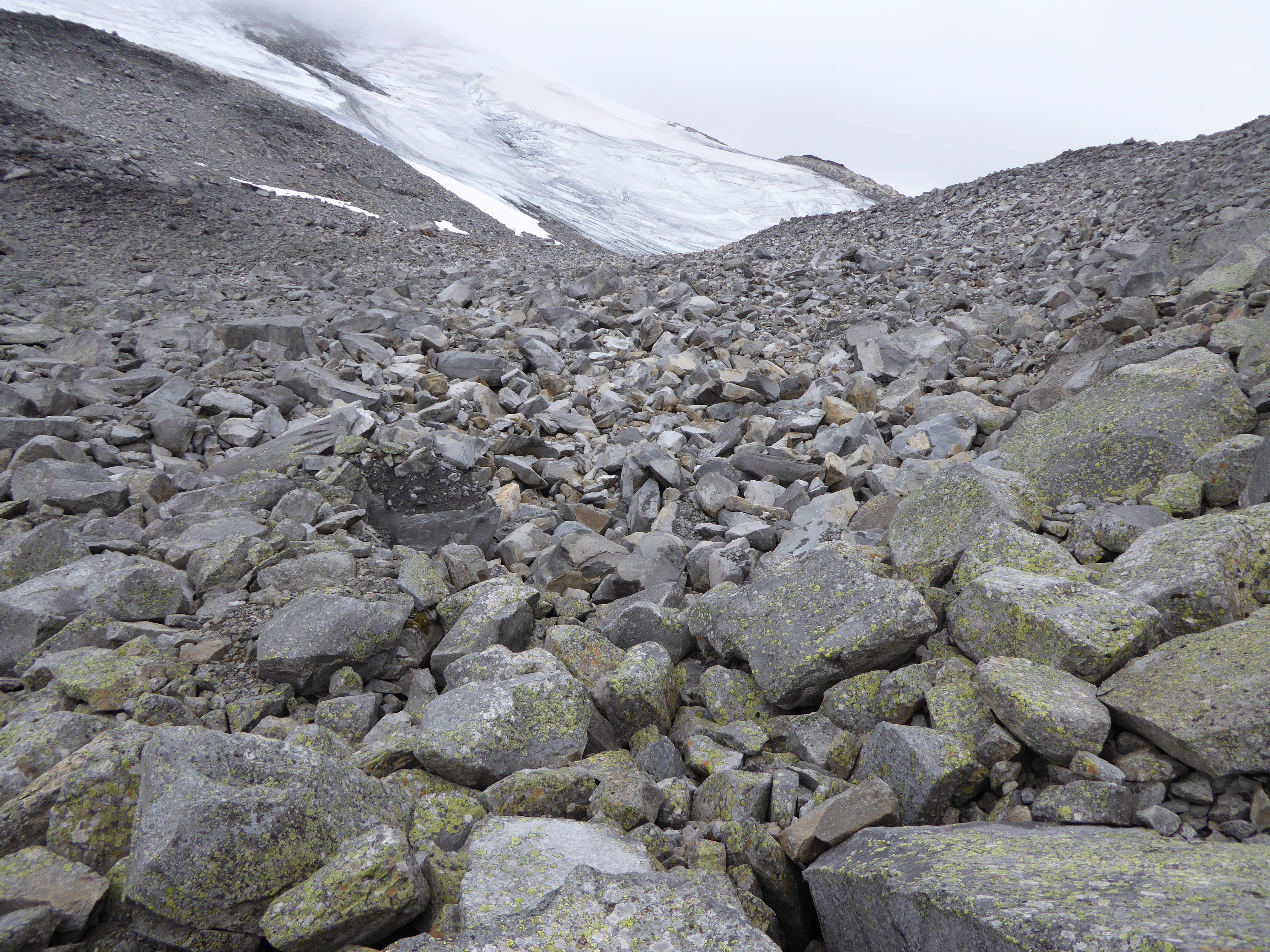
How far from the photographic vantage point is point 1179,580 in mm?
3021

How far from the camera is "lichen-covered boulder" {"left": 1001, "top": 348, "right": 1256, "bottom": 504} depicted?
4.30 m

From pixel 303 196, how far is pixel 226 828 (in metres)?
21.4

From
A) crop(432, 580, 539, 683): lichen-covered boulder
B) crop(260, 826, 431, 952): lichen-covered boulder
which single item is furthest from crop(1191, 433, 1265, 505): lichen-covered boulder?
crop(260, 826, 431, 952): lichen-covered boulder

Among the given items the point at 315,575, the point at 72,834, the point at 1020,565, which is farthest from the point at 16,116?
the point at 1020,565

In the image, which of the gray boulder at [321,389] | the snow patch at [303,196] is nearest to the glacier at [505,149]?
the snow patch at [303,196]

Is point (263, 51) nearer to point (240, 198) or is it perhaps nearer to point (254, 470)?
point (240, 198)

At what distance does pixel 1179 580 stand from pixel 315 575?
4.66 m

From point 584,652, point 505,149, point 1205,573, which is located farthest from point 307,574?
point 505,149

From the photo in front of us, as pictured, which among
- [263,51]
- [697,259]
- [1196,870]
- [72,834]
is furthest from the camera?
[263,51]

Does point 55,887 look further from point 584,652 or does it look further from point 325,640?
point 584,652

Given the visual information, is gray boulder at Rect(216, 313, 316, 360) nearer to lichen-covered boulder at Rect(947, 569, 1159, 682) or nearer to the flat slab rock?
lichen-covered boulder at Rect(947, 569, 1159, 682)

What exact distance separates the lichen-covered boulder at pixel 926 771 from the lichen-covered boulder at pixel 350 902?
1751 millimetres

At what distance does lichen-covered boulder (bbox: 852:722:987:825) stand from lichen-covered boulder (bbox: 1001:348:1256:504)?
2.53 meters

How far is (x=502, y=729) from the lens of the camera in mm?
3080
